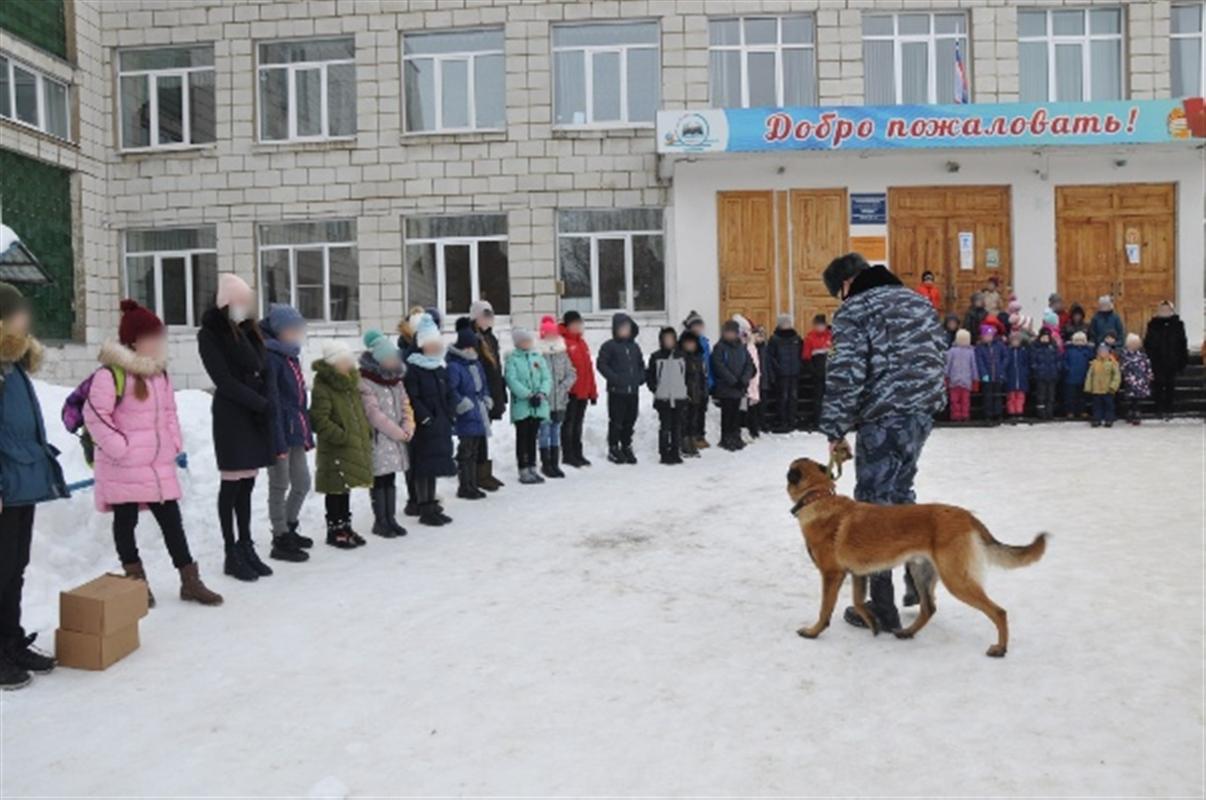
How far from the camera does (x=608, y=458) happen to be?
40.2ft

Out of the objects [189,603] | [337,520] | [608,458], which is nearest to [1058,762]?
[189,603]

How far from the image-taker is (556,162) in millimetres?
18500

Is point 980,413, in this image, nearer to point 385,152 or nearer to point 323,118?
point 385,152

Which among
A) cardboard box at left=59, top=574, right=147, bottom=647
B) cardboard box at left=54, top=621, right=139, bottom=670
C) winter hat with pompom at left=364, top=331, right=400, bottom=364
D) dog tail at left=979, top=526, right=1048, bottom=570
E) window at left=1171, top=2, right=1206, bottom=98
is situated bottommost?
cardboard box at left=54, top=621, right=139, bottom=670

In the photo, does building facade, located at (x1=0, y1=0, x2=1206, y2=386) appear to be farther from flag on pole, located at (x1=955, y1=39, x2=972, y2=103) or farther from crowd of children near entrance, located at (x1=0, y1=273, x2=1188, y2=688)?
crowd of children near entrance, located at (x1=0, y1=273, x2=1188, y2=688)

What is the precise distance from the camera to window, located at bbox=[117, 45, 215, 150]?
63.2ft

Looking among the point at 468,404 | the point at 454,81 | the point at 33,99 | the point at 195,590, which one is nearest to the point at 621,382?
the point at 468,404

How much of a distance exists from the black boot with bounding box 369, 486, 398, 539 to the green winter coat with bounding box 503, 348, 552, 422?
2.77 meters

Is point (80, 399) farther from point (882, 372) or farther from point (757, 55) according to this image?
point (757, 55)

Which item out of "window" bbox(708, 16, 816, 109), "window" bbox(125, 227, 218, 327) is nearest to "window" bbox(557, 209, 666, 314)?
"window" bbox(708, 16, 816, 109)

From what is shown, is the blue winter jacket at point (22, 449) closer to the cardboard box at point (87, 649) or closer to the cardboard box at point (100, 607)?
the cardboard box at point (100, 607)

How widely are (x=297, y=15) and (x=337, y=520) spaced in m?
14.3

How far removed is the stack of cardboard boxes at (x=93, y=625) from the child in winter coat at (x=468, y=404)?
431 cm

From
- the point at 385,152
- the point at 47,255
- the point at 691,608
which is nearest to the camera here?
the point at 691,608
